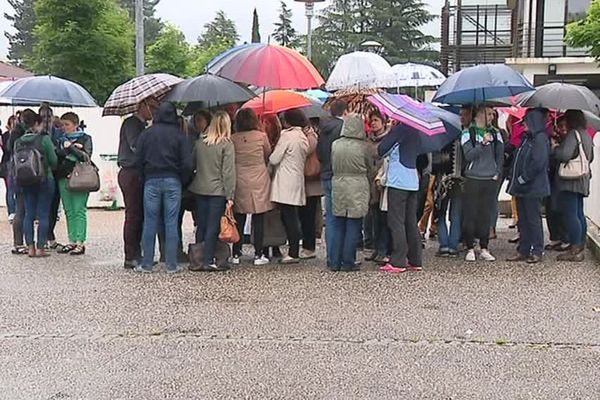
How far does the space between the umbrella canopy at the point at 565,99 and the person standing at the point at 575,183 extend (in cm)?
27

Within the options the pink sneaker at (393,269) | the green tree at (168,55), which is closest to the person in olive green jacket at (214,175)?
the pink sneaker at (393,269)

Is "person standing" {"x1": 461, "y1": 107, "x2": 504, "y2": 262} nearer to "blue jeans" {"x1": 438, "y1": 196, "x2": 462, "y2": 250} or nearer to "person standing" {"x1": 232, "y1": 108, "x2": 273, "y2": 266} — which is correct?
"blue jeans" {"x1": 438, "y1": 196, "x2": 462, "y2": 250}

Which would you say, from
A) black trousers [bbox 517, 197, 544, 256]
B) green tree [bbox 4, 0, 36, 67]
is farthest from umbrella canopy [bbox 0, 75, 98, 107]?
green tree [bbox 4, 0, 36, 67]

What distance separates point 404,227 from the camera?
A: 343 inches

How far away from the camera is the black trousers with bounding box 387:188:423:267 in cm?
866

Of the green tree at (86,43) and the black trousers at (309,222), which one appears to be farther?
the green tree at (86,43)

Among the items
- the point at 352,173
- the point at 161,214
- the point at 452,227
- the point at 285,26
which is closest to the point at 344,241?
the point at 352,173

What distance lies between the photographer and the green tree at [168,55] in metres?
36.1

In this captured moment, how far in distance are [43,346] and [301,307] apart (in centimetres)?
227

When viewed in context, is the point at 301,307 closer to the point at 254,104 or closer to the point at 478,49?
the point at 254,104

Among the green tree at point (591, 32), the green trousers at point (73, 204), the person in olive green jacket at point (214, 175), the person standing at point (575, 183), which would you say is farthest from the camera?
the green tree at point (591, 32)

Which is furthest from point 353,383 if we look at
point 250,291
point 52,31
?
point 52,31

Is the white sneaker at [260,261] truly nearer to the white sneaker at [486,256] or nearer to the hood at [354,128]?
the hood at [354,128]

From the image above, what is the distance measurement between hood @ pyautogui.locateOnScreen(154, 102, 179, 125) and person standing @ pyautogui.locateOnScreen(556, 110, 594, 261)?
4.17 metres
